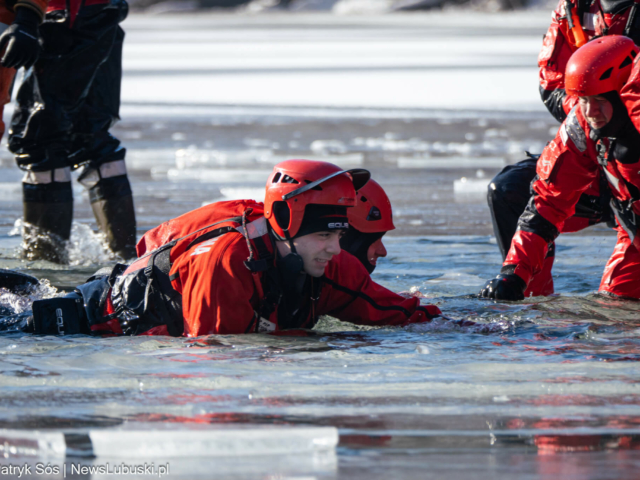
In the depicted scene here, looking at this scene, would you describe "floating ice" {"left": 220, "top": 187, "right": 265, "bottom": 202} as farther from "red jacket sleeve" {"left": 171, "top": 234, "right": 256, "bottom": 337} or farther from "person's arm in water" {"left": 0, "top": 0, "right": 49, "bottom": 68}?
"red jacket sleeve" {"left": 171, "top": 234, "right": 256, "bottom": 337}

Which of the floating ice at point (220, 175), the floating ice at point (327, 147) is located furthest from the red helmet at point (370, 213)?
the floating ice at point (327, 147)

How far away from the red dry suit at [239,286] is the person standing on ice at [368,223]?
62cm

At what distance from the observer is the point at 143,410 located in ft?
10.5

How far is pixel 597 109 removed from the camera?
4367 millimetres

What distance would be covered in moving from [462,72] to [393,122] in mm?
8844

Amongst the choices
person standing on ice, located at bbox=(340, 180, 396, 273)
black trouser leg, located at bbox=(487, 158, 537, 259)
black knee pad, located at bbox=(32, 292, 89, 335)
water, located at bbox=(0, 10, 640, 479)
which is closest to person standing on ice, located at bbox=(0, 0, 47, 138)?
water, located at bbox=(0, 10, 640, 479)

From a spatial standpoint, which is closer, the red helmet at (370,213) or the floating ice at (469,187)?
the red helmet at (370,213)

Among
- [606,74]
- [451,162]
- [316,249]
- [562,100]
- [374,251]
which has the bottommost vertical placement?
[451,162]

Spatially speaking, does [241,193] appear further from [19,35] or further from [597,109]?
[597,109]

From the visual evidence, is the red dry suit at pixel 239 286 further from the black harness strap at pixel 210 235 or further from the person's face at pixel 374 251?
the person's face at pixel 374 251

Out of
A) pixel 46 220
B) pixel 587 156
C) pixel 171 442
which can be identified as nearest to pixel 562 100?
pixel 587 156

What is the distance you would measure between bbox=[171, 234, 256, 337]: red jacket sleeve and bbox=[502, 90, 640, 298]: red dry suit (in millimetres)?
1485

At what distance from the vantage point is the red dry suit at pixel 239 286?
3877mm

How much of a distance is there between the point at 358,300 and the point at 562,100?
1.82 meters
